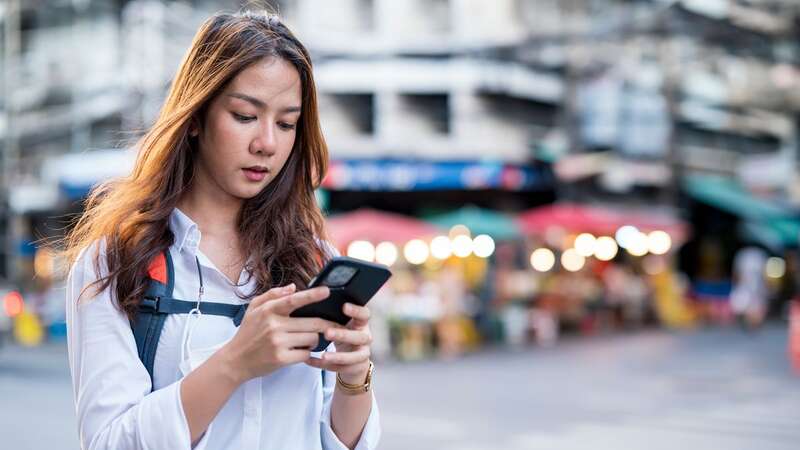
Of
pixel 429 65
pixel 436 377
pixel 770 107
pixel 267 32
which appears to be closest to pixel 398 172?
pixel 429 65

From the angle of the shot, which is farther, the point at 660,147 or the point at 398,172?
the point at 660,147

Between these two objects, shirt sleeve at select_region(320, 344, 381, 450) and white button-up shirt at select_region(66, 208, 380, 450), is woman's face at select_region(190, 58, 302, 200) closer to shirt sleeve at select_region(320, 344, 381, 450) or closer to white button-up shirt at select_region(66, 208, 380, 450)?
white button-up shirt at select_region(66, 208, 380, 450)

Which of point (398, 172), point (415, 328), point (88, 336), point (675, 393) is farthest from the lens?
point (398, 172)

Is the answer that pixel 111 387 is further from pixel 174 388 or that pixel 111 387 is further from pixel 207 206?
pixel 207 206

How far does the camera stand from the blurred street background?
14.3 metres

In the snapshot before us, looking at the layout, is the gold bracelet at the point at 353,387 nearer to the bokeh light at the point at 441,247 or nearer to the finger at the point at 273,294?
the finger at the point at 273,294

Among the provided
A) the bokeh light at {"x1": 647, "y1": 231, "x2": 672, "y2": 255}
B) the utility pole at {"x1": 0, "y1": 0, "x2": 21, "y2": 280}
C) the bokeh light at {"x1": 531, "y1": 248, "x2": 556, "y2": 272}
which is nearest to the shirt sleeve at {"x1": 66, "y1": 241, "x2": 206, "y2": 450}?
the utility pole at {"x1": 0, "y1": 0, "x2": 21, "y2": 280}

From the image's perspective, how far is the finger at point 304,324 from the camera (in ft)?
5.24

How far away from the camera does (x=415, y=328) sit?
57.4ft

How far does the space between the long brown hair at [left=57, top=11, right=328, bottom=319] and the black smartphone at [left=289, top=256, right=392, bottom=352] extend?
0.31 m

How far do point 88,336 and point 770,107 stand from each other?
32905mm

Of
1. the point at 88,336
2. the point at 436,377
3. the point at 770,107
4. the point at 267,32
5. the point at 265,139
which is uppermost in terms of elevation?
the point at 770,107

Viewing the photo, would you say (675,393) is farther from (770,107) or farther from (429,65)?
(770,107)

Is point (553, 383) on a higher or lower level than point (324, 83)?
lower
